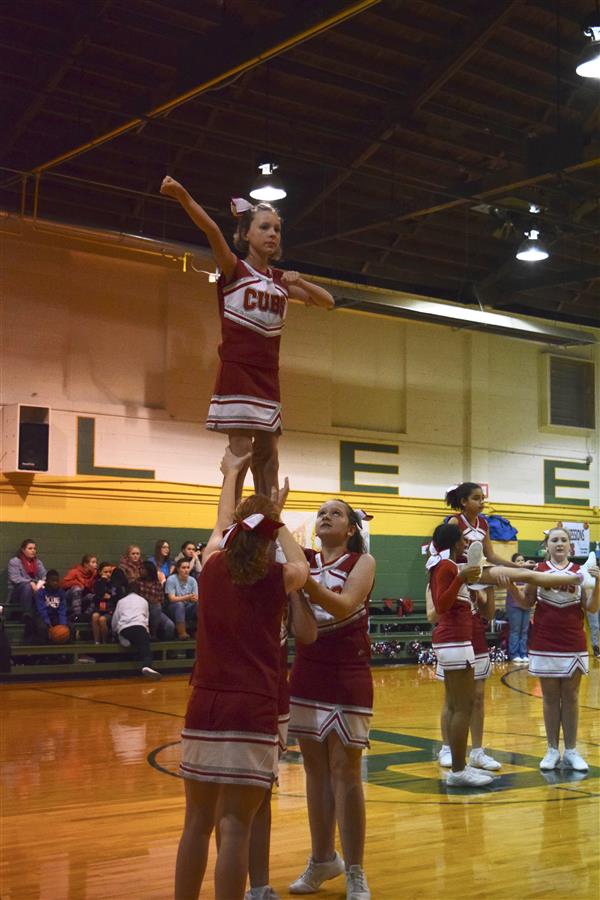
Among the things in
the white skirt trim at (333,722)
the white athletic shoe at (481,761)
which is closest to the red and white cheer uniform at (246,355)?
the white skirt trim at (333,722)

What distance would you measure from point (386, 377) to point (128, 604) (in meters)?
6.86

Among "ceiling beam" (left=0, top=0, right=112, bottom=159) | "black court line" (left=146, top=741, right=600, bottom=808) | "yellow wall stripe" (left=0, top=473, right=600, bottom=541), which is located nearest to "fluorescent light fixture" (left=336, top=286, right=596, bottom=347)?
"yellow wall stripe" (left=0, top=473, right=600, bottom=541)

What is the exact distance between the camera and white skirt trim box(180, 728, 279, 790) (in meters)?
3.58

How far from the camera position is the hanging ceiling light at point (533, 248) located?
14859 mm

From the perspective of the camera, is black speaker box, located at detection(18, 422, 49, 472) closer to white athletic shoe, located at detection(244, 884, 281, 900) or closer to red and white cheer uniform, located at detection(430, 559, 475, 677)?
red and white cheer uniform, located at detection(430, 559, 475, 677)

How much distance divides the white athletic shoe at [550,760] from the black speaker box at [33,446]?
877 cm

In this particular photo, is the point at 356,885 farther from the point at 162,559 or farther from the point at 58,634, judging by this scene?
the point at 162,559

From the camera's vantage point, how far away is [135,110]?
12.0m

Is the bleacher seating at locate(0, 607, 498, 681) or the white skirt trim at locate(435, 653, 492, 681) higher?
the white skirt trim at locate(435, 653, 492, 681)

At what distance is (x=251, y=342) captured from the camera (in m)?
4.59

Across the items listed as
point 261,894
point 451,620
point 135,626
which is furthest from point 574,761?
point 135,626

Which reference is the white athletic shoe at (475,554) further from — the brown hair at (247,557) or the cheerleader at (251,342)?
the brown hair at (247,557)

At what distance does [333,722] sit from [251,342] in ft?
5.47

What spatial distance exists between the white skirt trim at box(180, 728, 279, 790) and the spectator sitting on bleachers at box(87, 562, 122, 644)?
1088 cm
